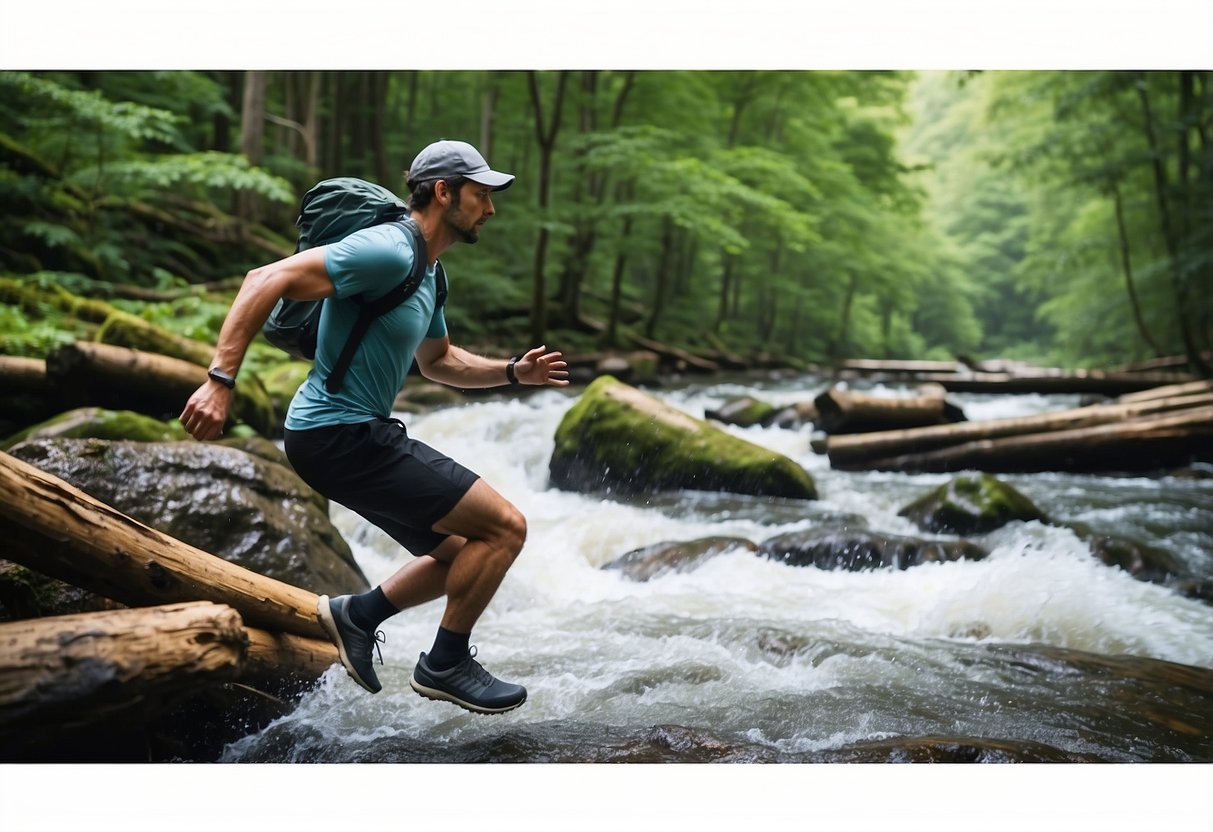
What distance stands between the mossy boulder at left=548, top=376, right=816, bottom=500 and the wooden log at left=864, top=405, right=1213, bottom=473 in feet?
4.66

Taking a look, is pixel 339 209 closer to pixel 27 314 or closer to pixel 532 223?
pixel 27 314

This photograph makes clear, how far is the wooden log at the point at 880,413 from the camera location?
27.1ft

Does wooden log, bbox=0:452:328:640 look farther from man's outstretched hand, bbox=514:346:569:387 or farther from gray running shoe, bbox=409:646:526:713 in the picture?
man's outstretched hand, bbox=514:346:569:387

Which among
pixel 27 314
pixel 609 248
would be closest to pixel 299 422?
pixel 27 314

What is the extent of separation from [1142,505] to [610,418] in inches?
157

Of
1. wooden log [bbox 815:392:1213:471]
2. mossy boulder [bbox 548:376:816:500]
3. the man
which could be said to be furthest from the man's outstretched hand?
wooden log [bbox 815:392:1213:471]

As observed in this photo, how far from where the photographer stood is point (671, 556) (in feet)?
16.5

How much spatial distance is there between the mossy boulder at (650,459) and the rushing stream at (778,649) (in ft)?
0.87

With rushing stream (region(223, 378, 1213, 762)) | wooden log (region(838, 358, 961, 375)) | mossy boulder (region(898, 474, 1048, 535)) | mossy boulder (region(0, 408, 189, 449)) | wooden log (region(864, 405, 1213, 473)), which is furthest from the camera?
wooden log (region(838, 358, 961, 375))

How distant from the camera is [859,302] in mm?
29062

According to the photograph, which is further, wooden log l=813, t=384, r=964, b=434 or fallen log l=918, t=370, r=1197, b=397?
fallen log l=918, t=370, r=1197, b=397

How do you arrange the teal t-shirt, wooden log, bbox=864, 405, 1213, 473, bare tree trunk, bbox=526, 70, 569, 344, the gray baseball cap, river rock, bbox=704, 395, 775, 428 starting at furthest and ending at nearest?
1. bare tree trunk, bbox=526, 70, 569, 344
2. river rock, bbox=704, 395, 775, 428
3. wooden log, bbox=864, 405, 1213, 473
4. the gray baseball cap
5. the teal t-shirt

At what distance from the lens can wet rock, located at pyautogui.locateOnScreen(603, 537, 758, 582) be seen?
195 inches

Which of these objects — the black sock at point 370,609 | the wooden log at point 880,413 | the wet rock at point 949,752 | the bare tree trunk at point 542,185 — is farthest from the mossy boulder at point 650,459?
the bare tree trunk at point 542,185
